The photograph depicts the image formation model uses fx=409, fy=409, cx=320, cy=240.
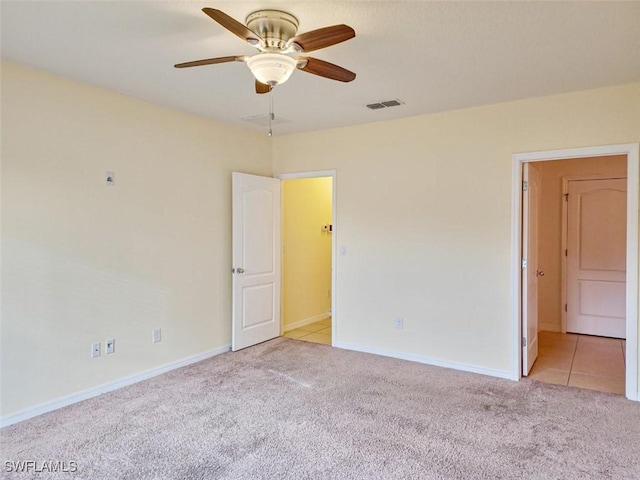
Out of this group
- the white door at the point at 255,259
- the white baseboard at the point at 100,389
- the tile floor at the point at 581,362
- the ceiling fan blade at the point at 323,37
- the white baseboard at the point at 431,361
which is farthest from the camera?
the white door at the point at 255,259

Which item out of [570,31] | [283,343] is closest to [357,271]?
[283,343]

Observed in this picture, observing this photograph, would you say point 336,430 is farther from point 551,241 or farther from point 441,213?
point 551,241

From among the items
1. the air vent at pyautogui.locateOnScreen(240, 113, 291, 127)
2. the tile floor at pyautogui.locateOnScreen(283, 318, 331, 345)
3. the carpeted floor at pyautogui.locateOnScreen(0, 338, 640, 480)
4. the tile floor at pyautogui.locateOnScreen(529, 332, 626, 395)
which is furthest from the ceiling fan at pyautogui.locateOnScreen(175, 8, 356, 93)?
the tile floor at pyautogui.locateOnScreen(283, 318, 331, 345)

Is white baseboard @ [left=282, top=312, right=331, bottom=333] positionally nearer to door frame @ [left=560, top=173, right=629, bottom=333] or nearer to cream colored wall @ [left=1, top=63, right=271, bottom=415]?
cream colored wall @ [left=1, top=63, right=271, bottom=415]

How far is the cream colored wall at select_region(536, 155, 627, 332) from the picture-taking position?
5.52 metres

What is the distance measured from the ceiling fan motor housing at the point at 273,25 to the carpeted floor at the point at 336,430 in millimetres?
2369

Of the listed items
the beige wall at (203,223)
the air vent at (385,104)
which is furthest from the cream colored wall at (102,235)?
the air vent at (385,104)

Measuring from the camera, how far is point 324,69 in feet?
7.43

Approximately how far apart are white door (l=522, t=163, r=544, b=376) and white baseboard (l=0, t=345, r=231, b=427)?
3119 mm

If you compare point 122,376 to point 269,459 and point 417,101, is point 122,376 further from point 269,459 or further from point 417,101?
point 417,101

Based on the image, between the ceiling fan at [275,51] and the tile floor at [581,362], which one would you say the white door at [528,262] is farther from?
the ceiling fan at [275,51]

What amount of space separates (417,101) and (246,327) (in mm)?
3038

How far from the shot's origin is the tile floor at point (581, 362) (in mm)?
3711

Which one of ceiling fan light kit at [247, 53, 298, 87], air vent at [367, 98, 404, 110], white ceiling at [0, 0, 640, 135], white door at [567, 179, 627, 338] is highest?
air vent at [367, 98, 404, 110]
